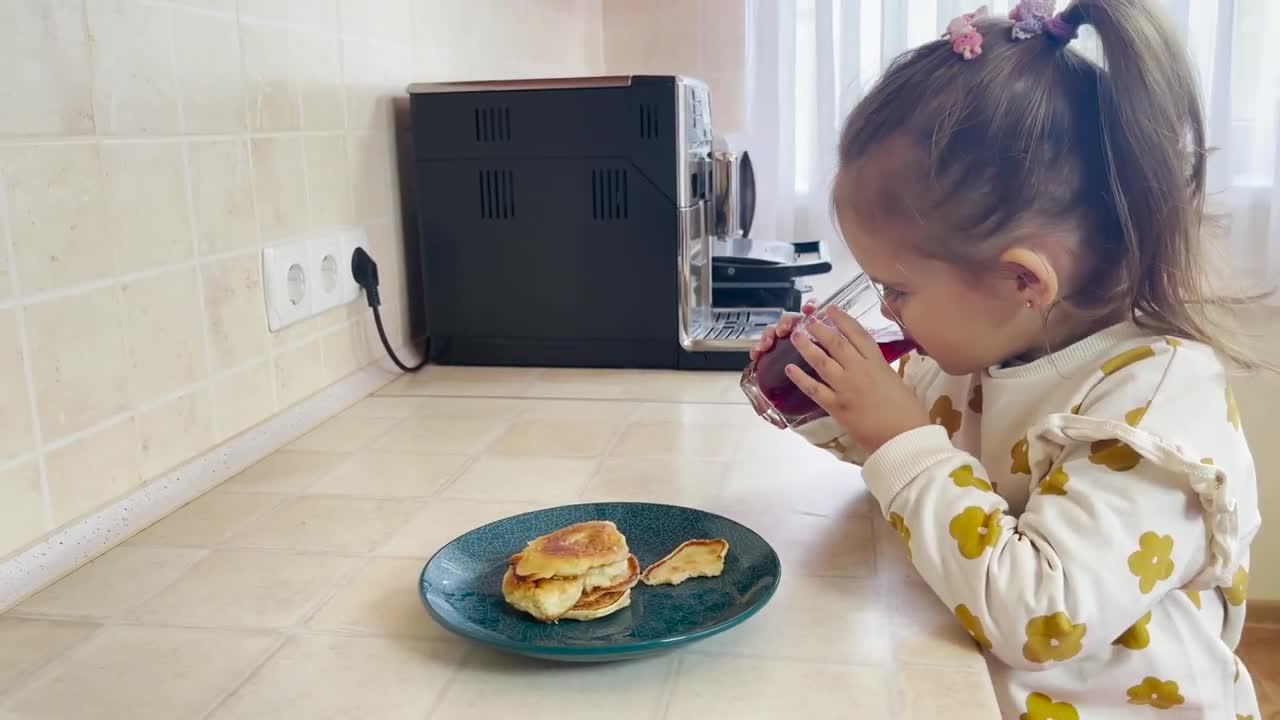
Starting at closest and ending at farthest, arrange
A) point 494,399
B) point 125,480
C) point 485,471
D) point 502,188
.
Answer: point 125,480
point 485,471
point 494,399
point 502,188

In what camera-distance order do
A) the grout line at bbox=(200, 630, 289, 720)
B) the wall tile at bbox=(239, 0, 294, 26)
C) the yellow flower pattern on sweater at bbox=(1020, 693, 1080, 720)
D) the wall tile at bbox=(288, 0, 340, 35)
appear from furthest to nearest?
the wall tile at bbox=(288, 0, 340, 35), the wall tile at bbox=(239, 0, 294, 26), the yellow flower pattern on sweater at bbox=(1020, 693, 1080, 720), the grout line at bbox=(200, 630, 289, 720)

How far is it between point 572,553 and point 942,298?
325 mm

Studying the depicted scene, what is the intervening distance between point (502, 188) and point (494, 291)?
0.43 ft

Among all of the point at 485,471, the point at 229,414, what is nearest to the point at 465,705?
the point at 485,471

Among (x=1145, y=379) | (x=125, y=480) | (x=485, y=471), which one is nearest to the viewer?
(x=1145, y=379)

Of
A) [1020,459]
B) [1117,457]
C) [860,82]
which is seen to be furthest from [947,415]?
[860,82]

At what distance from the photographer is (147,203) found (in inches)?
35.9

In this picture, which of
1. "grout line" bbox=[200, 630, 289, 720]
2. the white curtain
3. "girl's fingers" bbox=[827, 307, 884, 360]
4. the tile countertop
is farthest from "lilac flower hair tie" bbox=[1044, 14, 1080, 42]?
the white curtain

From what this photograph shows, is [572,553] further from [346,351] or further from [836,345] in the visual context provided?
[346,351]

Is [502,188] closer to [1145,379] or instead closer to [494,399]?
[494,399]

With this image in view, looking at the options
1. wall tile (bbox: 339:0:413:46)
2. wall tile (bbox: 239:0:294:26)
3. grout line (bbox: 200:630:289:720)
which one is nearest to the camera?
grout line (bbox: 200:630:289:720)

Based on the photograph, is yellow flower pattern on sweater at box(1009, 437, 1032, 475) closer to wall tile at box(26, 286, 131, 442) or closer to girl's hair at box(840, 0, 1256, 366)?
girl's hair at box(840, 0, 1256, 366)

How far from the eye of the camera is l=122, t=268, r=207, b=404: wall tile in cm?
90

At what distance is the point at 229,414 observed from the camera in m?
1.03
